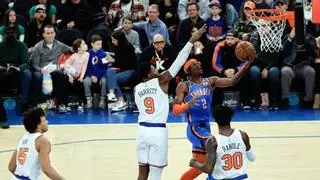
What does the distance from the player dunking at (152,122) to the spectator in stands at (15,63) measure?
701cm

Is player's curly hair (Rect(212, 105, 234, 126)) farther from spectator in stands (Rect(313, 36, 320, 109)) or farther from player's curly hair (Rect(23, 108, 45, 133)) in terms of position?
spectator in stands (Rect(313, 36, 320, 109))

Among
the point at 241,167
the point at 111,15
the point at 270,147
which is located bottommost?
the point at 270,147

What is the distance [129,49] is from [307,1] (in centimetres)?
433

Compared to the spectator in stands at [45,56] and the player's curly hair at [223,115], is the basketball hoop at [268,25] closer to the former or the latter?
the spectator in stands at [45,56]

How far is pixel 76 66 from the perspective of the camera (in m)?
16.2

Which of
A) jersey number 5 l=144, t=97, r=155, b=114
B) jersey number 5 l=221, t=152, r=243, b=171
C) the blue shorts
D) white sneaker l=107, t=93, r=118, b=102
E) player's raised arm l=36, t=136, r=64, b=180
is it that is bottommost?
white sneaker l=107, t=93, r=118, b=102

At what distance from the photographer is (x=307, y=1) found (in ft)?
44.3

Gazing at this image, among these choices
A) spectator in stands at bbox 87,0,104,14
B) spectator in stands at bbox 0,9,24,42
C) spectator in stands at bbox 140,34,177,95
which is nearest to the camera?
spectator in stands at bbox 140,34,177,95

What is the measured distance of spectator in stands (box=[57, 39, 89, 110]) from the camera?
16062 millimetres

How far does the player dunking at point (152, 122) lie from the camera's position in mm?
9156

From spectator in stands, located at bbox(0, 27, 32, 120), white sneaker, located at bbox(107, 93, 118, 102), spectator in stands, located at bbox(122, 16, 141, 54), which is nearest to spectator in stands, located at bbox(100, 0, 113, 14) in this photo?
spectator in stands, located at bbox(122, 16, 141, 54)

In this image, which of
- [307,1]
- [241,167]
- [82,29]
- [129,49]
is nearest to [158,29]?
[129,49]

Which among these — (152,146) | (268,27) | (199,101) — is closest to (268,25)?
(268,27)

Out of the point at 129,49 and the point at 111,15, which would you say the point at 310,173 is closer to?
the point at 129,49
